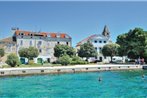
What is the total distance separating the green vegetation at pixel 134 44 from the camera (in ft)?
288

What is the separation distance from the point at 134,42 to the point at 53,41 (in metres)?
25.7

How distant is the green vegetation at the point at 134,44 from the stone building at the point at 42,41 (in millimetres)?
18435

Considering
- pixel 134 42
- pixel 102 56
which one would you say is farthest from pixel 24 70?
pixel 102 56

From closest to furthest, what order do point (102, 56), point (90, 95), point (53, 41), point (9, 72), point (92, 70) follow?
point (90, 95)
point (9, 72)
point (92, 70)
point (53, 41)
point (102, 56)

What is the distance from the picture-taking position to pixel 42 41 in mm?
100562

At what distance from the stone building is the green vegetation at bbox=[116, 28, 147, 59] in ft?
60.5

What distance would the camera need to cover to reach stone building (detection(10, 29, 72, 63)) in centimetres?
9589

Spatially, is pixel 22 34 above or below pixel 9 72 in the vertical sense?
above

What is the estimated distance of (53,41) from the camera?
336 feet

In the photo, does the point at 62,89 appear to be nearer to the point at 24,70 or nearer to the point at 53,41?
the point at 24,70

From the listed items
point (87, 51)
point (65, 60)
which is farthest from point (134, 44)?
point (65, 60)

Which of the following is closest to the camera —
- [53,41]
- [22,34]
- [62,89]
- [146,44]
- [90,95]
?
[90,95]

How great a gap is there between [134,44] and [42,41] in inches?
1119

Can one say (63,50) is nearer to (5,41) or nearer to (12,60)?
(5,41)
